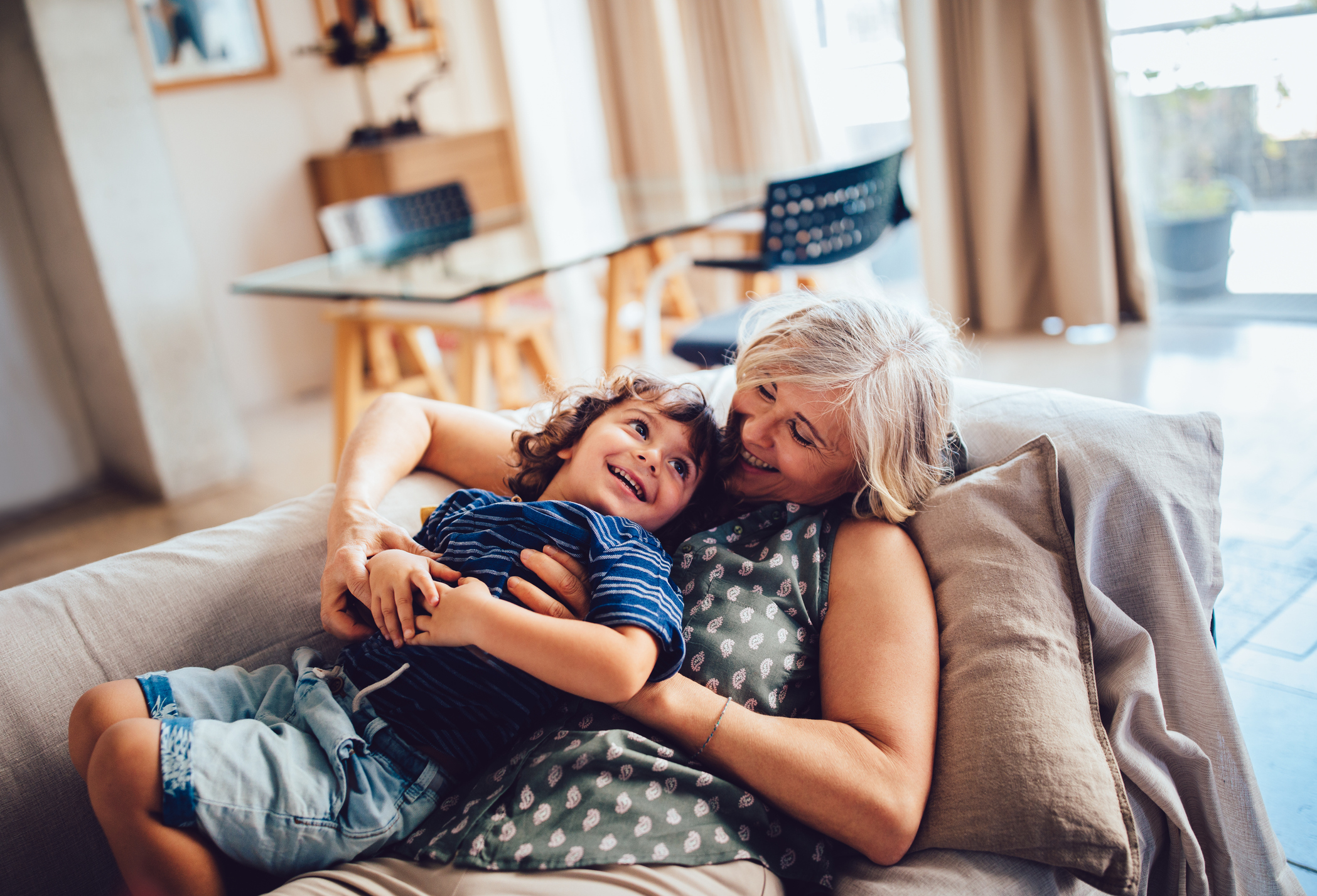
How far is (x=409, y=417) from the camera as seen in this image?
1.47 m

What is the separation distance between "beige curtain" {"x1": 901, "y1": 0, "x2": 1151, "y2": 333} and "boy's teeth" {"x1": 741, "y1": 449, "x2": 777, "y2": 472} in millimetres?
2459

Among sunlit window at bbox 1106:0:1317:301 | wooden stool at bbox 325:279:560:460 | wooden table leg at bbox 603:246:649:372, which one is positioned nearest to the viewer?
wooden table leg at bbox 603:246:649:372

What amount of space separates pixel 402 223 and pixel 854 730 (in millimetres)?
2911

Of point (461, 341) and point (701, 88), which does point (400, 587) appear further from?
point (701, 88)

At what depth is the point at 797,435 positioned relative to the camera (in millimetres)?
1219

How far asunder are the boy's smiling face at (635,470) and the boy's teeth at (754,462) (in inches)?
2.5

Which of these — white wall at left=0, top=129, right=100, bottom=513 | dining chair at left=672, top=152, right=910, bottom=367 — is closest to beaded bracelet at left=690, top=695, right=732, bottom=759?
dining chair at left=672, top=152, right=910, bottom=367

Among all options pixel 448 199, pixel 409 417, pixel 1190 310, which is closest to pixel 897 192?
pixel 1190 310

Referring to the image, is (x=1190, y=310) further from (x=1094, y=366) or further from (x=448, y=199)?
(x=448, y=199)

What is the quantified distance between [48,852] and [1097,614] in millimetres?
1212

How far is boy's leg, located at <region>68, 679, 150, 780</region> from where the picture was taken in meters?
1.01

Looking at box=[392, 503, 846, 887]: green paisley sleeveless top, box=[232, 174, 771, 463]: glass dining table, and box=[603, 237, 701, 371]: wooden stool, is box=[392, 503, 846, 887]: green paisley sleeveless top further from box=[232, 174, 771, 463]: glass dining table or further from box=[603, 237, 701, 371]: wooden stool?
box=[603, 237, 701, 371]: wooden stool

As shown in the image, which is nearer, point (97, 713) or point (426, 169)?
point (97, 713)

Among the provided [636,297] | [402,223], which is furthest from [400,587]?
[636,297]
